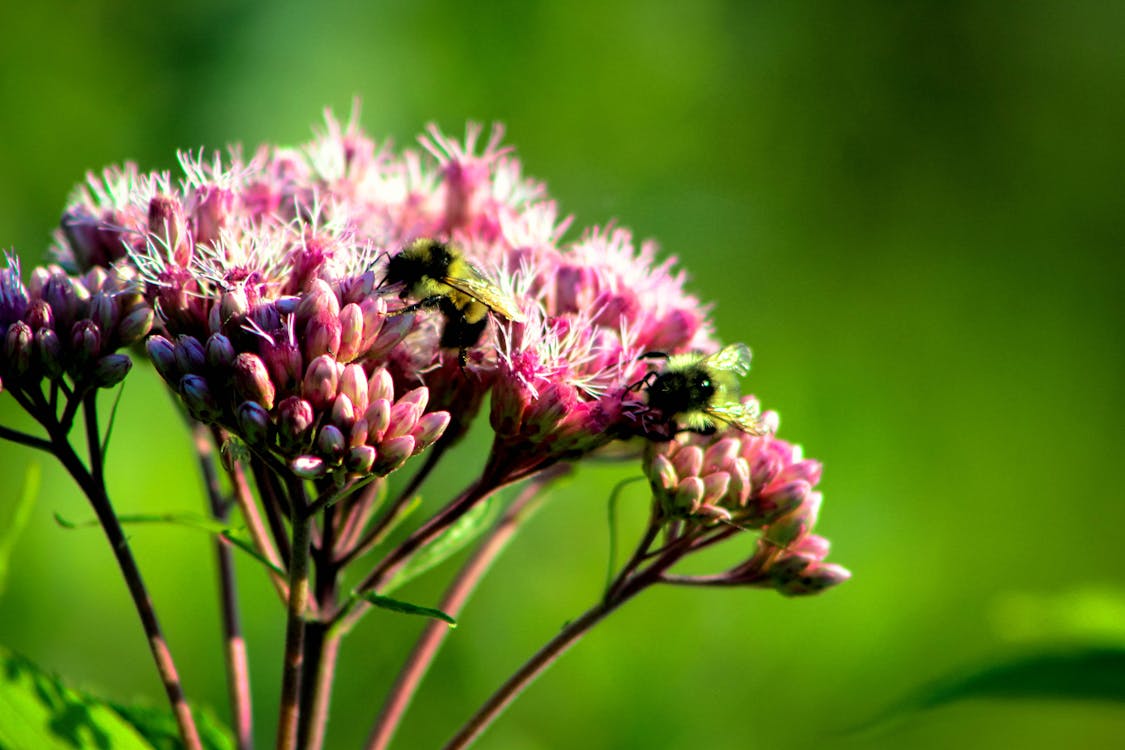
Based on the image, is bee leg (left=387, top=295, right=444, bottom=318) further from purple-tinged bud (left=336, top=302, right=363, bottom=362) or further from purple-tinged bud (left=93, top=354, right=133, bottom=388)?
purple-tinged bud (left=93, top=354, right=133, bottom=388)

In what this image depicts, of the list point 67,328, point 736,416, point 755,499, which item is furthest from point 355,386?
point 755,499

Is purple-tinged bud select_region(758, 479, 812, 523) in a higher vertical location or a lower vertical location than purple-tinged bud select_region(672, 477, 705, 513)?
higher

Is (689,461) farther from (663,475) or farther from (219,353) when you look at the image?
(219,353)

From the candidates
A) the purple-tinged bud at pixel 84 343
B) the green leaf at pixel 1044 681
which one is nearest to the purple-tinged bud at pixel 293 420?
the purple-tinged bud at pixel 84 343

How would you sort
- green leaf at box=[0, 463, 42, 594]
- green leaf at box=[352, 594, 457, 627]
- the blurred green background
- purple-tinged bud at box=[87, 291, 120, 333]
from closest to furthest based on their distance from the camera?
1. green leaf at box=[352, 594, 457, 627]
2. purple-tinged bud at box=[87, 291, 120, 333]
3. green leaf at box=[0, 463, 42, 594]
4. the blurred green background

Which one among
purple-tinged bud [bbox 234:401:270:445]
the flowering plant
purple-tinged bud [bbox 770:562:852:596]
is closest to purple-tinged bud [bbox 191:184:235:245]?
the flowering plant

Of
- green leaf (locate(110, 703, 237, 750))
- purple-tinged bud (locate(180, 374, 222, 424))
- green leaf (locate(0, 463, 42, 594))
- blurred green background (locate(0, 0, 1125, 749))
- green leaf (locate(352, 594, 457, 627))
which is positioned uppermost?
blurred green background (locate(0, 0, 1125, 749))

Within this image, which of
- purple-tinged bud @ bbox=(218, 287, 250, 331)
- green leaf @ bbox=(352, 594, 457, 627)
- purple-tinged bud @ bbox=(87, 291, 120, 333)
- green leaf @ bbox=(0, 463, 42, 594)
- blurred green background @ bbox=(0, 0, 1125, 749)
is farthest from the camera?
blurred green background @ bbox=(0, 0, 1125, 749)
